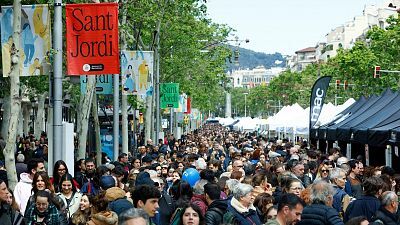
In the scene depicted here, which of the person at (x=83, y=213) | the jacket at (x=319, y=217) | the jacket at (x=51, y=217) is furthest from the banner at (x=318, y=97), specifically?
the jacket at (x=319, y=217)

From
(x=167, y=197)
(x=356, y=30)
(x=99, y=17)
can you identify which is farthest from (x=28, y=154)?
(x=356, y=30)

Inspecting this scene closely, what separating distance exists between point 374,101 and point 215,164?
11179 millimetres

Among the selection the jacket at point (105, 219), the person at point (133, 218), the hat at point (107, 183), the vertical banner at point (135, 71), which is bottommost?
the hat at point (107, 183)

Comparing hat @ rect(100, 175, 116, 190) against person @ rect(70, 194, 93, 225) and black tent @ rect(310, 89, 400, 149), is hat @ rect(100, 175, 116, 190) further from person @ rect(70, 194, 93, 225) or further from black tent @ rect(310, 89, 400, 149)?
black tent @ rect(310, 89, 400, 149)

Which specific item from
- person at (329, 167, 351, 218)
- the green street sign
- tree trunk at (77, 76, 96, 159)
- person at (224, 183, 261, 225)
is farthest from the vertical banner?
person at (224, 183, 261, 225)

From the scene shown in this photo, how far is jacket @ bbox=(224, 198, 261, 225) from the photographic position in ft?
37.6

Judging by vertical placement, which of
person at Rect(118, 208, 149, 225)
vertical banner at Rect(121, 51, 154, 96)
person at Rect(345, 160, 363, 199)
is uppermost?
vertical banner at Rect(121, 51, 154, 96)

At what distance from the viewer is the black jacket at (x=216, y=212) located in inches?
453

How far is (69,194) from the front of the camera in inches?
519

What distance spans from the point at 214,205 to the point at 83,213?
57.0 inches

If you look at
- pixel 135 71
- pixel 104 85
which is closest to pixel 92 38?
pixel 104 85

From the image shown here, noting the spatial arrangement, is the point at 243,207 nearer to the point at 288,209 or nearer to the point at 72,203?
the point at 288,209

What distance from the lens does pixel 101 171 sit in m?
16.7

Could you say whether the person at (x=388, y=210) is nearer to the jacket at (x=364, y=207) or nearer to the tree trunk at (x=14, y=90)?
the jacket at (x=364, y=207)
